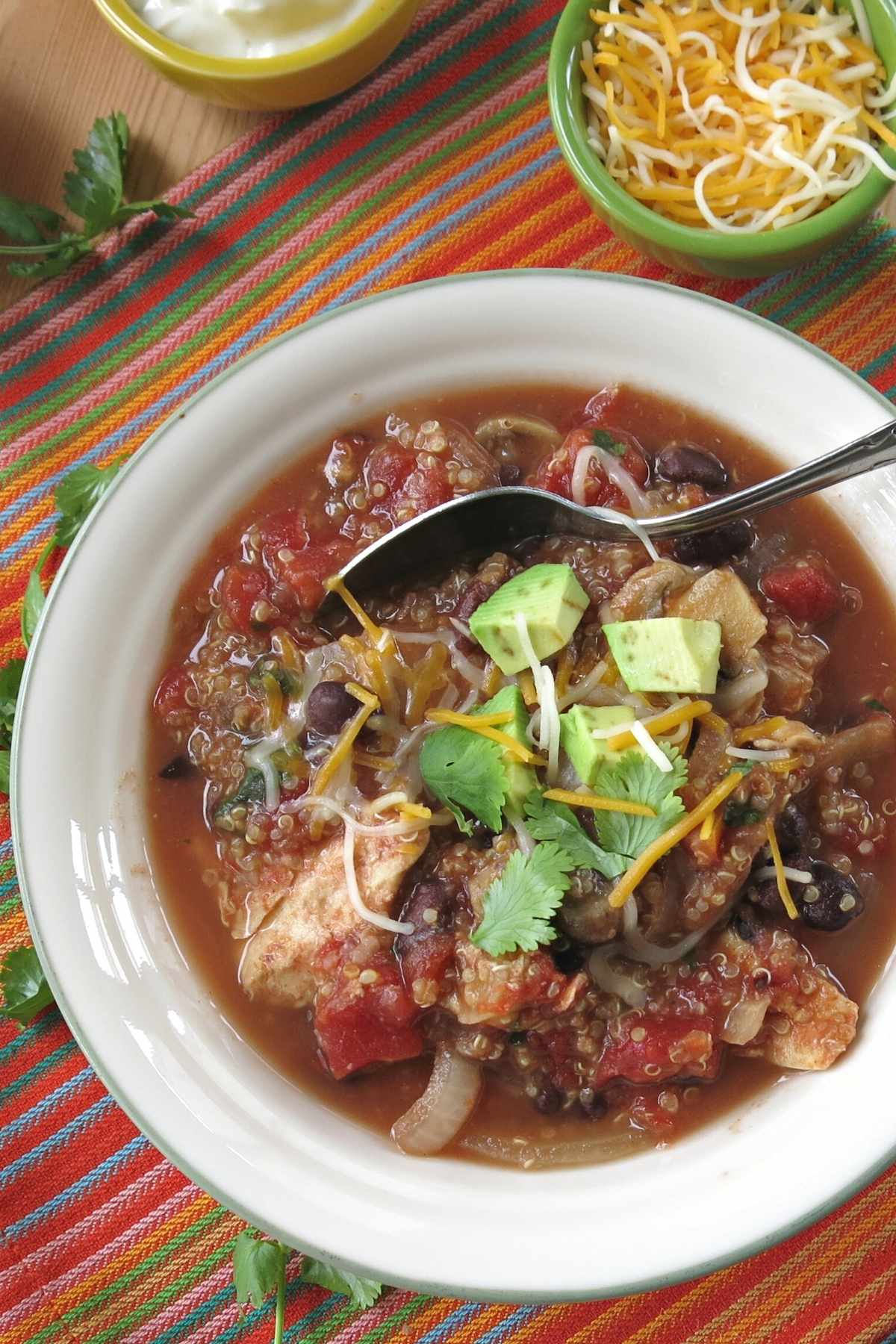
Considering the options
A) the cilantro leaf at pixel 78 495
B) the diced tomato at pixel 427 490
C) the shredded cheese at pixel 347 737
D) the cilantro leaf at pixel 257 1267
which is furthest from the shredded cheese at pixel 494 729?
the cilantro leaf at pixel 257 1267

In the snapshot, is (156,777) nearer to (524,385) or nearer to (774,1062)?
(524,385)

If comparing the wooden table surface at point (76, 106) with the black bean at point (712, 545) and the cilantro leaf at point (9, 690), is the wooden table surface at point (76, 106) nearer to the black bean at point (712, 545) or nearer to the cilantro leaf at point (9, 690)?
the cilantro leaf at point (9, 690)

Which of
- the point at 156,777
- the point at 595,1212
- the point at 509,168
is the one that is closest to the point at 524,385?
the point at 509,168

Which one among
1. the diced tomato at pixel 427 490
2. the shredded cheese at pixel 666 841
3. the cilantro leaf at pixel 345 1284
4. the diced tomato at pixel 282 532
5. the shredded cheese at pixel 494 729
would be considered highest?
the diced tomato at pixel 282 532

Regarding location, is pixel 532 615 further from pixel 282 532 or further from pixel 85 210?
pixel 85 210

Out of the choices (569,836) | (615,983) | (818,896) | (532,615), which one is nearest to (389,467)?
(532,615)

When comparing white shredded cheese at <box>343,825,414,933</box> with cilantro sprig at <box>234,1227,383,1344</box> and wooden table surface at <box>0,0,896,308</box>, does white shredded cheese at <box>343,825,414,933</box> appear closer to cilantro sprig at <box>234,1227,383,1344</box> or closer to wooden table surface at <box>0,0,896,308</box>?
cilantro sprig at <box>234,1227,383,1344</box>
